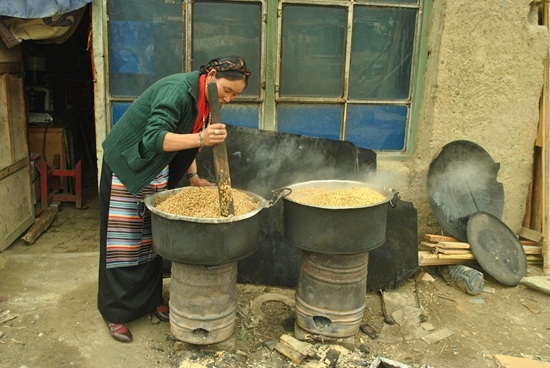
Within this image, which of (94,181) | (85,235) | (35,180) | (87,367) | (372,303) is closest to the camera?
(87,367)

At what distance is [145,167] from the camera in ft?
10.2

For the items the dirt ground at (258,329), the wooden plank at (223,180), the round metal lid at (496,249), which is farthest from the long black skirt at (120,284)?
the round metal lid at (496,249)

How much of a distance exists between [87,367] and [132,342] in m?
0.35

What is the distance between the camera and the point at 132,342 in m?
3.49

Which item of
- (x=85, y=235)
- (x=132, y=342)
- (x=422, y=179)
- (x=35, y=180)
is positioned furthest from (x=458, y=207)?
A: (x=35, y=180)

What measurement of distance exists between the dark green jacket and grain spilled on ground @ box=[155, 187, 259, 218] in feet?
0.65

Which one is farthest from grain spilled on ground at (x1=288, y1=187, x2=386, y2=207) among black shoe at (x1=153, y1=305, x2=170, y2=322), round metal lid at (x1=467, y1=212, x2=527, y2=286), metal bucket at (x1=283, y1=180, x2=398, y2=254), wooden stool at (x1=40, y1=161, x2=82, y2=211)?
wooden stool at (x1=40, y1=161, x2=82, y2=211)

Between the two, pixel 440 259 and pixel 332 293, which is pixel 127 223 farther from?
pixel 440 259

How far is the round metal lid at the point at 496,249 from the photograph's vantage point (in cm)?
455

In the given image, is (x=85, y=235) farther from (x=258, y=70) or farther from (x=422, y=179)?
(x=422, y=179)

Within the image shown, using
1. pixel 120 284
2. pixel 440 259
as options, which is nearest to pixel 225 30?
pixel 120 284

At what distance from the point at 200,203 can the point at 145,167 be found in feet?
1.32

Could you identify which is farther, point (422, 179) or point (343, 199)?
point (422, 179)

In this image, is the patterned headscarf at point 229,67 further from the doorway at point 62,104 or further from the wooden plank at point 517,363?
the wooden plank at point 517,363
